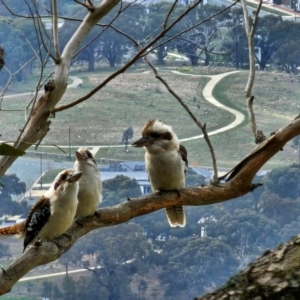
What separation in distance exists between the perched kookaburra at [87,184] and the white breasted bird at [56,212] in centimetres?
8

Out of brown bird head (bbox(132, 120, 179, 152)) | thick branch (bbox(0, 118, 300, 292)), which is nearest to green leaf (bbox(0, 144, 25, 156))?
thick branch (bbox(0, 118, 300, 292))

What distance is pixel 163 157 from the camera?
2260 millimetres

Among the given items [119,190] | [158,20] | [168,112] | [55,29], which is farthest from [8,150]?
[158,20]

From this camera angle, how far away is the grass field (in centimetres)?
322

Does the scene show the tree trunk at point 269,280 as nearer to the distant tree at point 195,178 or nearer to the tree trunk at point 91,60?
the distant tree at point 195,178

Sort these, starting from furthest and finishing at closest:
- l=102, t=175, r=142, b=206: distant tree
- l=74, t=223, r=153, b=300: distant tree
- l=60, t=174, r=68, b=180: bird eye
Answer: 1. l=74, t=223, r=153, b=300: distant tree
2. l=102, t=175, r=142, b=206: distant tree
3. l=60, t=174, r=68, b=180: bird eye

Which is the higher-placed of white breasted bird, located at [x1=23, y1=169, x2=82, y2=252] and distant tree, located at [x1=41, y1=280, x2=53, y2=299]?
white breasted bird, located at [x1=23, y1=169, x2=82, y2=252]

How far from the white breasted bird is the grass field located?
3.55 feet

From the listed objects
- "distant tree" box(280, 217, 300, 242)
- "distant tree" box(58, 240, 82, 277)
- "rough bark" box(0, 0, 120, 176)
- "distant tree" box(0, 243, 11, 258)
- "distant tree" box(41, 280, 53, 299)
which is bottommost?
"distant tree" box(41, 280, 53, 299)

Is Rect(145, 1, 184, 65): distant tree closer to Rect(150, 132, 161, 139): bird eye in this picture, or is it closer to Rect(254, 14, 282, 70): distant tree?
Rect(254, 14, 282, 70): distant tree

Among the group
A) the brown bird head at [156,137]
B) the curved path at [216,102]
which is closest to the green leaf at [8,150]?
the brown bird head at [156,137]

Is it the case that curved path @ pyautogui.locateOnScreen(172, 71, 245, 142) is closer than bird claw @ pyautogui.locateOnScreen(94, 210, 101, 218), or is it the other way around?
bird claw @ pyautogui.locateOnScreen(94, 210, 101, 218)

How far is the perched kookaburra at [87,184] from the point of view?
1.98 metres

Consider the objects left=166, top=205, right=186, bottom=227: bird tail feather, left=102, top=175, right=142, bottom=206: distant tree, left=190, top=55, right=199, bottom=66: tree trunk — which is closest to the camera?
left=166, top=205, right=186, bottom=227: bird tail feather
